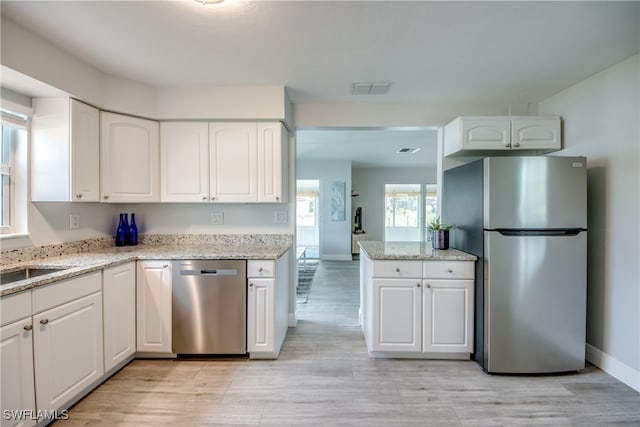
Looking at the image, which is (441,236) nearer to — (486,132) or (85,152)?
(486,132)

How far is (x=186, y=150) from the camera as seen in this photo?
107 inches

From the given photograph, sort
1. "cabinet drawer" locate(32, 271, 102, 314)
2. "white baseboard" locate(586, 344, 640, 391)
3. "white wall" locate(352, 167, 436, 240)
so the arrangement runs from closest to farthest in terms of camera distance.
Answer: "cabinet drawer" locate(32, 271, 102, 314) → "white baseboard" locate(586, 344, 640, 391) → "white wall" locate(352, 167, 436, 240)

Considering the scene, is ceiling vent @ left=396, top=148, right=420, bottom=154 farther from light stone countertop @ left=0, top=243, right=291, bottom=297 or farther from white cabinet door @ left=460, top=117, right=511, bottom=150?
light stone countertop @ left=0, top=243, right=291, bottom=297

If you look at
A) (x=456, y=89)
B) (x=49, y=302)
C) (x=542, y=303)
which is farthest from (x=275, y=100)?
(x=542, y=303)

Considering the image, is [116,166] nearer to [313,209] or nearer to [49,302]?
[49,302]

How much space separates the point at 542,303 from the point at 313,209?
19.0ft

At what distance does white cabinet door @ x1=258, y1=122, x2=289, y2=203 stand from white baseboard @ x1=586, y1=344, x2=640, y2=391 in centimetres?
284

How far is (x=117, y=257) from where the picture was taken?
224cm

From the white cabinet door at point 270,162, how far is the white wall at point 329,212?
14.8 ft

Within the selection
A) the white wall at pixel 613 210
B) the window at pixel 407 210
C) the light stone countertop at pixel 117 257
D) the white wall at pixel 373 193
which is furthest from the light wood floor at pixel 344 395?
the window at pixel 407 210

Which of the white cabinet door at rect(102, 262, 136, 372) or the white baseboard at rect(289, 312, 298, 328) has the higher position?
the white cabinet door at rect(102, 262, 136, 372)

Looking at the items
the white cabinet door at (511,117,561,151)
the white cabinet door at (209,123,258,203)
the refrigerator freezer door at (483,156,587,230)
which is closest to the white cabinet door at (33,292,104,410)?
the white cabinet door at (209,123,258,203)

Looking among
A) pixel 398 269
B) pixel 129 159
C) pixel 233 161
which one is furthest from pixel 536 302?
pixel 129 159

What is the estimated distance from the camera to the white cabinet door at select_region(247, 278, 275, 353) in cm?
238
